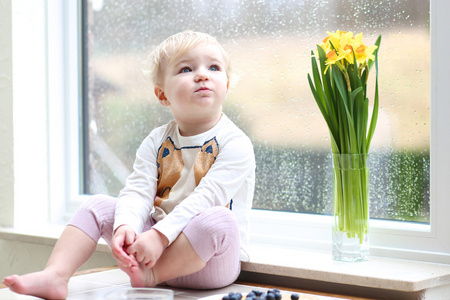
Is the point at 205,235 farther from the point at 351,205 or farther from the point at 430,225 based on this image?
the point at 430,225

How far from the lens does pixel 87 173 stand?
2037 millimetres

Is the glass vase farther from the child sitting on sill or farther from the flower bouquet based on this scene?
the child sitting on sill

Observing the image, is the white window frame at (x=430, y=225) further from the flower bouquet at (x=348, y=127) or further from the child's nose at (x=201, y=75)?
the child's nose at (x=201, y=75)

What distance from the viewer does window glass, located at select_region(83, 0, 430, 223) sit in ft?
4.70

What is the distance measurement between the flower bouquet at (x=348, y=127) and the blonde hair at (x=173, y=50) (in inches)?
10.1

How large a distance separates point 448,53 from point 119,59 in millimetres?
1054

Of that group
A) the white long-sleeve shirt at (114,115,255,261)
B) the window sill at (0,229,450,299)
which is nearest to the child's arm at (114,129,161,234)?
the white long-sleeve shirt at (114,115,255,261)

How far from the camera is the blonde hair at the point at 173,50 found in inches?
54.4

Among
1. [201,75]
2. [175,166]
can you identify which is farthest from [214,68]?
[175,166]

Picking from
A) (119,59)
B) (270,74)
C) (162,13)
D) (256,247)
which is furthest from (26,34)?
(256,247)

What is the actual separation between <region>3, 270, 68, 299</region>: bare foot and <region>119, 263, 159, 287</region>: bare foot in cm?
13

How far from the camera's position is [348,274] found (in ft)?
4.08

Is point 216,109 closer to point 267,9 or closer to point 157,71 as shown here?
point 157,71

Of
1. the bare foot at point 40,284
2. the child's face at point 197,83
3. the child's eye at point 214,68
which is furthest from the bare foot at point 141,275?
the child's eye at point 214,68
